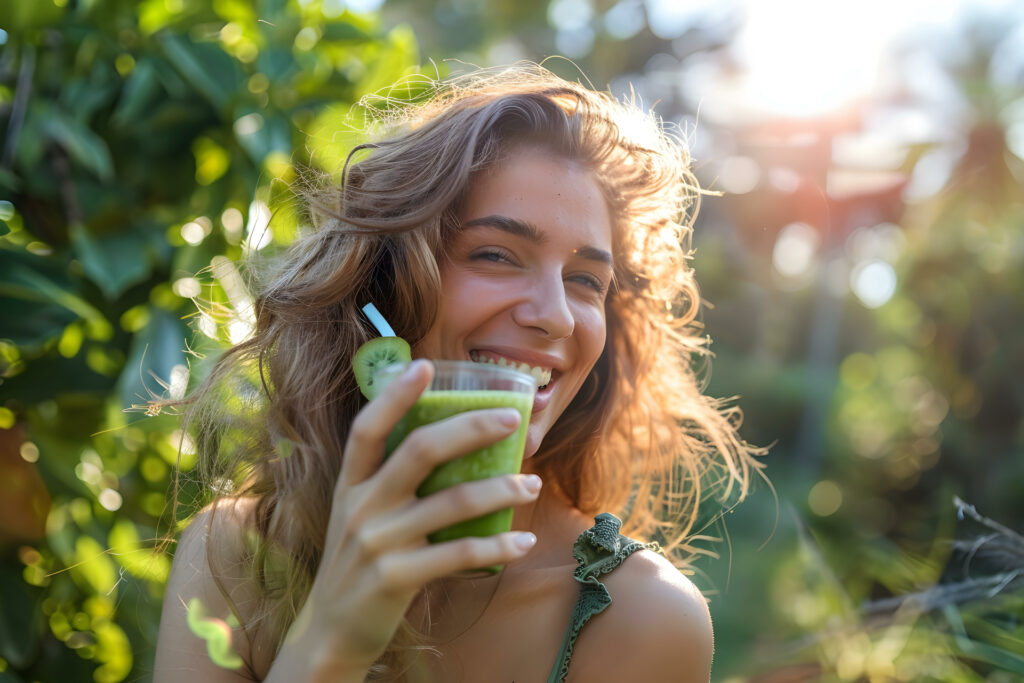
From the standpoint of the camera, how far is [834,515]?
14.2 metres

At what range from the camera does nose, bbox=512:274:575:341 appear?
1.71 metres

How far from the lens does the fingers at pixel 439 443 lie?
1.09 metres

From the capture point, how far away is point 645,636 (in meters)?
1.73

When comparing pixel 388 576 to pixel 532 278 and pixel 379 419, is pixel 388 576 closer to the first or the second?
pixel 379 419

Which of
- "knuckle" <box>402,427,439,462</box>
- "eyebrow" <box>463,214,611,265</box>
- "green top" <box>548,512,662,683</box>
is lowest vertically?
"green top" <box>548,512,662,683</box>

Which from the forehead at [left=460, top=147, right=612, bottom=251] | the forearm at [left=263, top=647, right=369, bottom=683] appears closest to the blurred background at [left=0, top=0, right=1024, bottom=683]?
the forehead at [left=460, top=147, right=612, bottom=251]

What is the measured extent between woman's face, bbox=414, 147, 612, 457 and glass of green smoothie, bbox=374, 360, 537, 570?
447mm

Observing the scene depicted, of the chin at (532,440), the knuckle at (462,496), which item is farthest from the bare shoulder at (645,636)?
the knuckle at (462,496)

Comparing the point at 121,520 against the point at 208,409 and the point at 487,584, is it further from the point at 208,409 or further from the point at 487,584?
the point at 487,584

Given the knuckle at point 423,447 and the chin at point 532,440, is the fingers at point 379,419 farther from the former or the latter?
the chin at point 532,440

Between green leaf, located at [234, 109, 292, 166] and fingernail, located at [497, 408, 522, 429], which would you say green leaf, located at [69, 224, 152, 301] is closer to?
green leaf, located at [234, 109, 292, 166]

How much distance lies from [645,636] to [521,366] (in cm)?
66

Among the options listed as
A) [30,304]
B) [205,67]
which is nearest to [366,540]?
[30,304]

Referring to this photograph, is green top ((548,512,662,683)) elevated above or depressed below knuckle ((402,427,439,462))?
below
